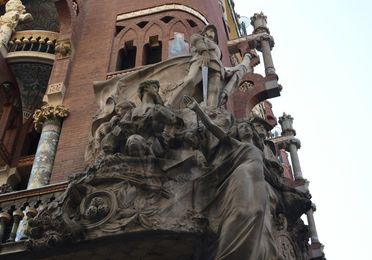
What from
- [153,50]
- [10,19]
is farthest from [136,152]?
[10,19]

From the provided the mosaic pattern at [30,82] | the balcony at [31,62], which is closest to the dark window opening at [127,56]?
the balcony at [31,62]

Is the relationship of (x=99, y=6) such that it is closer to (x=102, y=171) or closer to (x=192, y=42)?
(x=192, y=42)

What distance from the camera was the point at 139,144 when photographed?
8.16m

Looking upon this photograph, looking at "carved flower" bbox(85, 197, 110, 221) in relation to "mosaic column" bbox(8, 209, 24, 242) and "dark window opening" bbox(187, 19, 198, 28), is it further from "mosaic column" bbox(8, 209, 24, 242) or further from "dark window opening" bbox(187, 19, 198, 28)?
"dark window opening" bbox(187, 19, 198, 28)

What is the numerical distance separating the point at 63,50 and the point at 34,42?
145 cm

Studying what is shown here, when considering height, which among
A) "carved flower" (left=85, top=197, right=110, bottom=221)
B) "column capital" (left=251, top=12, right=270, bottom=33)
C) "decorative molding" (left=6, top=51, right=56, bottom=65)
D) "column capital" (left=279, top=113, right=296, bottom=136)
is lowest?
"carved flower" (left=85, top=197, right=110, bottom=221)


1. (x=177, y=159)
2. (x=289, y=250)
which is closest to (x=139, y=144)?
(x=177, y=159)

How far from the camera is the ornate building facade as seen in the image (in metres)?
7.65

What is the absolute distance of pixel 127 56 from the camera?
47.1 ft

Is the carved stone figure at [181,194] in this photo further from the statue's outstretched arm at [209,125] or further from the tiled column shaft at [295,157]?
the tiled column shaft at [295,157]

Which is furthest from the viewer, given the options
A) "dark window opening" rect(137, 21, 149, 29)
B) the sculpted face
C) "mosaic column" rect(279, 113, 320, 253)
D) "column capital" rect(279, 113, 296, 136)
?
"column capital" rect(279, 113, 296, 136)

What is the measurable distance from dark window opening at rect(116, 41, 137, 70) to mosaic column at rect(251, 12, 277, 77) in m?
3.59

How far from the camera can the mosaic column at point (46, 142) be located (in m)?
11.2

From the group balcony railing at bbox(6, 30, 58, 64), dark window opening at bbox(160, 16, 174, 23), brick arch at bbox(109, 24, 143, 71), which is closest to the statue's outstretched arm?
brick arch at bbox(109, 24, 143, 71)
